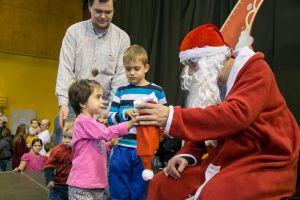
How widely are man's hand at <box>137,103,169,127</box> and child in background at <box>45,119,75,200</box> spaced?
1540 millimetres

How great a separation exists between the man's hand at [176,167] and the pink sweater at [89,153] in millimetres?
535

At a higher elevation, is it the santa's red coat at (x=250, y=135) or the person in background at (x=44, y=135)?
the santa's red coat at (x=250, y=135)

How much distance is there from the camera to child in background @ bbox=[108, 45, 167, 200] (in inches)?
94.7

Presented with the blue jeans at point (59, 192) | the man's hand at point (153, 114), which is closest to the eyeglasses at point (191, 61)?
the man's hand at point (153, 114)

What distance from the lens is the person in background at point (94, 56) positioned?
2688 millimetres

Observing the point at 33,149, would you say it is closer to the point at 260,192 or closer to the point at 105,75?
the point at 105,75

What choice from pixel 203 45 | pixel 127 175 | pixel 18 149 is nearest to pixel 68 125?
pixel 127 175

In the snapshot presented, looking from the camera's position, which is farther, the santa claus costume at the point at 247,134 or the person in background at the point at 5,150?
the person in background at the point at 5,150

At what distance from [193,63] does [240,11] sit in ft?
11.8

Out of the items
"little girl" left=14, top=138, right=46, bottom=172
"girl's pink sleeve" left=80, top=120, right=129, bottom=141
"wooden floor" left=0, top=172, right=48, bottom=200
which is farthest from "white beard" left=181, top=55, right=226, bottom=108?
"little girl" left=14, top=138, right=46, bottom=172

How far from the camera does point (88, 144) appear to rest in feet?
7.20

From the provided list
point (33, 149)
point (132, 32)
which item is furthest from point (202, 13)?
point (33, 149)

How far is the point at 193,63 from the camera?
1686mm

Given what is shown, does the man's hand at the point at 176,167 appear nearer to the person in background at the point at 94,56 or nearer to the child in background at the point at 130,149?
the child in background at the point at 130,149
